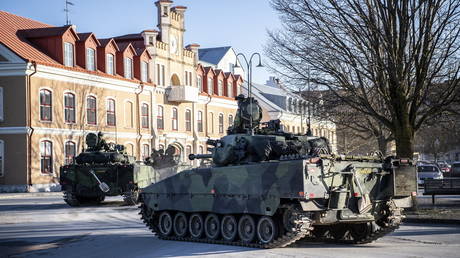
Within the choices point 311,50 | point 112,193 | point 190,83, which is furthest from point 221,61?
point 311,50

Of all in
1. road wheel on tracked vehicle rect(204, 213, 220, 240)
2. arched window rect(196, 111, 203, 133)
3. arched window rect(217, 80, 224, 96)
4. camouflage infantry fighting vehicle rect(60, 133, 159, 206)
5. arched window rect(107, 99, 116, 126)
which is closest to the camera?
road wheel on tracked vehicle rect(204, 213, 220, 240)

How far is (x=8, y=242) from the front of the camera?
672 inches

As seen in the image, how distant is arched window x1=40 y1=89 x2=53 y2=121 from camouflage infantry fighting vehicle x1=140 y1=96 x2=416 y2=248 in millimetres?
25263

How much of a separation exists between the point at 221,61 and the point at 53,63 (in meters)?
32.8

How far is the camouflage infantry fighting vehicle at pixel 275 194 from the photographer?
14141 millimetres

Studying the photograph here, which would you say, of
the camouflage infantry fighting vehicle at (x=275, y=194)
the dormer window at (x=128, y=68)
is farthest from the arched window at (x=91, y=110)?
the camouflage infantry fighting vehicle at (x=275, y=194)

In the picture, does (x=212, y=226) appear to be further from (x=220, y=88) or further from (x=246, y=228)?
(x=220, y=88)

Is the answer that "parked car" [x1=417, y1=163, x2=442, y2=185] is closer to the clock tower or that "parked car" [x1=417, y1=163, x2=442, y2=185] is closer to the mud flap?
the clock tower

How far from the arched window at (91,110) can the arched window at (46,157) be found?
13.4 ft

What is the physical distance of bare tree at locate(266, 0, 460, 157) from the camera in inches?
845

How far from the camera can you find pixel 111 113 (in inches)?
1889

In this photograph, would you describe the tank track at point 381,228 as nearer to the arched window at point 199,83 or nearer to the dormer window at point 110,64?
the dormer window at point 110,64

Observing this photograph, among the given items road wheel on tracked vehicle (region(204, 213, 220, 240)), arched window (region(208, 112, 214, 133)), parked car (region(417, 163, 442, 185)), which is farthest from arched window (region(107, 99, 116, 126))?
road wheel on tracked vehicle (region(204, 213, 220, 240))

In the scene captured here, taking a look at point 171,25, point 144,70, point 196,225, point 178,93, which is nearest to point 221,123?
point 178,93
